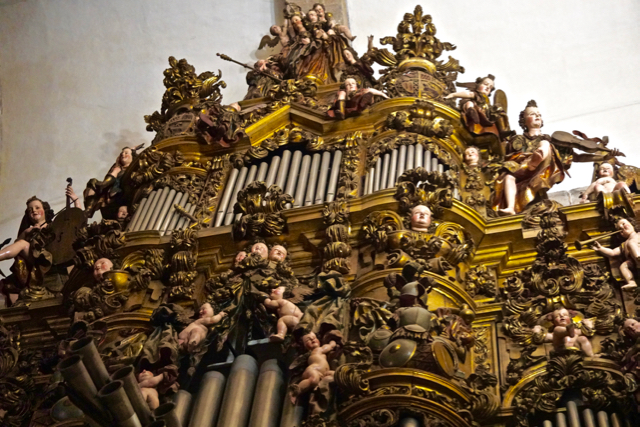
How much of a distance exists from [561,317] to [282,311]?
285cm

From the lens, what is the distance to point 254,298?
1210cm

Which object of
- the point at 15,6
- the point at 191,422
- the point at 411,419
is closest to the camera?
the point at 411,419

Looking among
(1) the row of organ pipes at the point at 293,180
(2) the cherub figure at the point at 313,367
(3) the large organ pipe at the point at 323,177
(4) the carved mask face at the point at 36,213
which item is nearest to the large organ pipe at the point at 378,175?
(1) the row of organ pipes at the point at 293,180

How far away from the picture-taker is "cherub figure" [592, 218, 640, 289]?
1169 cm

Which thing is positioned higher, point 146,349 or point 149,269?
point 149,269

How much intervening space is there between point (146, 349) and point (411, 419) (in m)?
3.20

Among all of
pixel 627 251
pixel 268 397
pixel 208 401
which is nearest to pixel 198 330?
pixel 208 401

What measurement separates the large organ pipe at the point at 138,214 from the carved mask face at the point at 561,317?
19.2 ft

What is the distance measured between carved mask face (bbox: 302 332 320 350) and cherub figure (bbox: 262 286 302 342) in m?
0.32

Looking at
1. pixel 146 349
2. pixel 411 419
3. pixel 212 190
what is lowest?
pixel 411 419

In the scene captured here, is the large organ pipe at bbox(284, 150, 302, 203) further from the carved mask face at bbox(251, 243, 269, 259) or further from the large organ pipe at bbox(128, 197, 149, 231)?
the large organ pipe at bbox(128, 197, 149, 231)

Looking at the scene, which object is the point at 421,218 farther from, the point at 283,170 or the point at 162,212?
the point at 162,212

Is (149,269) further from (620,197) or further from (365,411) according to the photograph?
(620,197)

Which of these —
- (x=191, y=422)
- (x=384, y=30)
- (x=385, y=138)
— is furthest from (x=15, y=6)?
(x=191, y=422)
